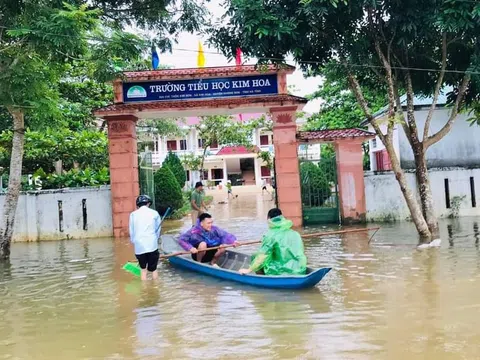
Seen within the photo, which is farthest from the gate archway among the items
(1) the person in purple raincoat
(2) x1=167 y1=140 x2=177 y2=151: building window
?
(2) x1=167 y1=140 x2=177 y2=151: building window

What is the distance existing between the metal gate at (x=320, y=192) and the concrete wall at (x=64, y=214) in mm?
5893

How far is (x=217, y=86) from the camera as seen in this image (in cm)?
1485

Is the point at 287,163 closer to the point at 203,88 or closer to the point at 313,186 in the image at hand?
the point at 313,186

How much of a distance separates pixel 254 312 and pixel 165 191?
562 inches

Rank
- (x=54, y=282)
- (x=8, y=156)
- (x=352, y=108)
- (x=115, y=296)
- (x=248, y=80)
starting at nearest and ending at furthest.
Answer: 1. (x=115, y=296)
2. (x=54, y=282)
3. (x=248, y=80)
4. (x=8, y=156)
5. (x=352, y=108)

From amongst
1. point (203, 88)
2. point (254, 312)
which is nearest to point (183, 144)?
point (203, 88)

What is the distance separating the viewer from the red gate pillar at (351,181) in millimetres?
15336

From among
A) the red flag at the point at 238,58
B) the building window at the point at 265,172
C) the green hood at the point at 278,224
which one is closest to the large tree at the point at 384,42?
the red flag at the point at 238,58

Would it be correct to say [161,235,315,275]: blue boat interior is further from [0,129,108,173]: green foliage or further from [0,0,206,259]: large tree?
[0,129,108,173]: green foliage

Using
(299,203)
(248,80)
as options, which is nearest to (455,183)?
(299,203)

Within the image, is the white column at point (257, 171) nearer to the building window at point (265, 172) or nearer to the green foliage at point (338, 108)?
the building window at point (265, 172)

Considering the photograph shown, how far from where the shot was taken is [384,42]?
38.4 feet

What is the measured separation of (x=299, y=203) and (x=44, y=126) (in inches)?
287

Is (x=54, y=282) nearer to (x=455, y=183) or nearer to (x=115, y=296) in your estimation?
(x=115, y=296)
